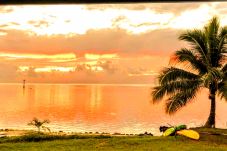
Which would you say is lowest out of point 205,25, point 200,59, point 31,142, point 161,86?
point 31,142

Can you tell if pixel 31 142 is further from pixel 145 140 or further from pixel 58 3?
pixel 58 3

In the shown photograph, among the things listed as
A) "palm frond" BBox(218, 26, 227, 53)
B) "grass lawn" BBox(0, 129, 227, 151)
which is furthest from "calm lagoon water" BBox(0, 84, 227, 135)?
"grass lawn" BBox(0, 129, 227, 151)

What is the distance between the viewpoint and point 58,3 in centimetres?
126

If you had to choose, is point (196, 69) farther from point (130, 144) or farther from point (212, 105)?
point (130, 144)

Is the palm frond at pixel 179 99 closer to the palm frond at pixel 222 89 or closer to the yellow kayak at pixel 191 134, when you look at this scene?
the palm frond at pixel 222 89

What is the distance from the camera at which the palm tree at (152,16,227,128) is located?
754 centimetres

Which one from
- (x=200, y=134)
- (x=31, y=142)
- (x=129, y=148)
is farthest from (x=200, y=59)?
(x=31, y=142)

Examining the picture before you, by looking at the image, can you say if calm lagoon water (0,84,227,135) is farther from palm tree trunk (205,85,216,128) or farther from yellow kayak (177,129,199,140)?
yellow kayak (177,129,199,140)

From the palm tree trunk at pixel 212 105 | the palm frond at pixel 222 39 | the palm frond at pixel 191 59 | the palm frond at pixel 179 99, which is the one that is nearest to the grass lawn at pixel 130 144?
the palm frond at pixel 179 99

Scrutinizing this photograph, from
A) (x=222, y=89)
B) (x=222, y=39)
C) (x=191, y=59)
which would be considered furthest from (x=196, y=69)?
(x=222, y=39)

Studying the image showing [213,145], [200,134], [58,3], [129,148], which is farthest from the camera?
[200,134]

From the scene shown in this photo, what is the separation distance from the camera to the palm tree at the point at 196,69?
7.54 metres

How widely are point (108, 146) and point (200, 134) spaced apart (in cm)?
195

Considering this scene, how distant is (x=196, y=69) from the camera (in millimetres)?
7926
